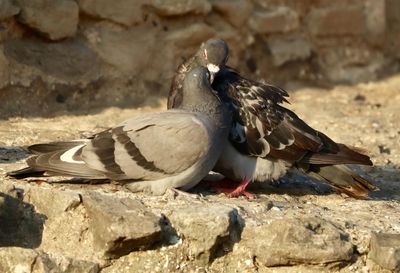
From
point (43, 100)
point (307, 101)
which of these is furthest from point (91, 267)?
point (307, 101)

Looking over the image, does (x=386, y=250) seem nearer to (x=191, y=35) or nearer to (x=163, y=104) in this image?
(x=163, y=104)

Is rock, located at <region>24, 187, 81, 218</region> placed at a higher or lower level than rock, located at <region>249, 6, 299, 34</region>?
lower

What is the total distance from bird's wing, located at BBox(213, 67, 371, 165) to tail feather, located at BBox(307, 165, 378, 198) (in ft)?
0.39

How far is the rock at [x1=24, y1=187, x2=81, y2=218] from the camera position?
508 centimetres

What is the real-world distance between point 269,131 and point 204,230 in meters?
1.02

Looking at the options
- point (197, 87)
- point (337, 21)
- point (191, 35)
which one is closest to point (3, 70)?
point (191, 35)

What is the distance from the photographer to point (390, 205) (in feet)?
19.1

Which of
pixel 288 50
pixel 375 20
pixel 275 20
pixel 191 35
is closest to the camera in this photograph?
pixel 191 35

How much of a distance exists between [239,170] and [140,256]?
1.04 meters

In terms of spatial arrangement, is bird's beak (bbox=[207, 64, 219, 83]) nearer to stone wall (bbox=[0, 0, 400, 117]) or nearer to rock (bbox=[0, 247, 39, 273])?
rock (bbox=[0, 247, 39, 273])

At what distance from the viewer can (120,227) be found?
4832 millimetres

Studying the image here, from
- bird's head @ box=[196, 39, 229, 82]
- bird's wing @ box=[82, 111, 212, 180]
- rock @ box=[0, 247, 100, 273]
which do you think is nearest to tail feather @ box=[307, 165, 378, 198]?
bird's head @ box=[196, 39, 229, 82]

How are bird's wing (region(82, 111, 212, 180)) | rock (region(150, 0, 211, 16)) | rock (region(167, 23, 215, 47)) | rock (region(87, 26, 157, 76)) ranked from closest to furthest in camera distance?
bird's wing (region(82, 111, 212, 180)) < rock (region(87, 26, 157, 76)) < rock (region(150, 0, 211, 16)) < rock (region(167, 23, 215, 47))

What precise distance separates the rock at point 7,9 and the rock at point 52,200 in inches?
95.6
